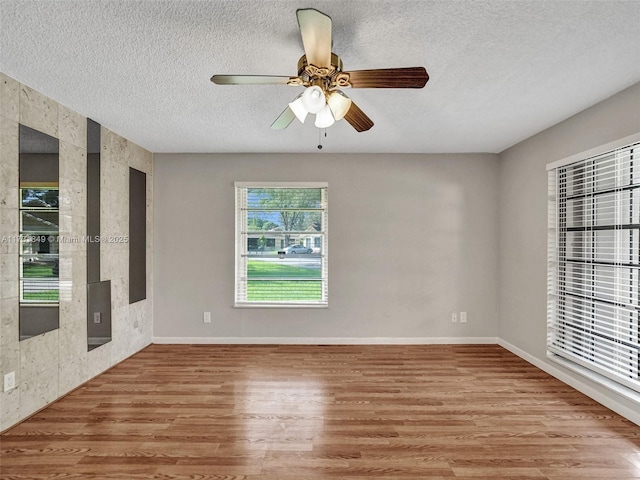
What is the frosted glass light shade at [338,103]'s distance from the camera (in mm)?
2043

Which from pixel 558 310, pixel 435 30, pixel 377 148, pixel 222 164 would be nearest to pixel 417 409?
pixel 558 310

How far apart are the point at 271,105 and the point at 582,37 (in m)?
2.15

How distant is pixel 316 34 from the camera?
1.69 m

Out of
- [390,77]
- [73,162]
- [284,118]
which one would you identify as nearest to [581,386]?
[390,77]

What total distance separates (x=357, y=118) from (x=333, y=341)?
3065 millimetres

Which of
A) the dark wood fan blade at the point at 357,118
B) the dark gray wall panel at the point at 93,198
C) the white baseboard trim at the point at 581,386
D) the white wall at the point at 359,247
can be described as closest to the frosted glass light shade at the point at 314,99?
the dark wood fan blade at the point at 357,118

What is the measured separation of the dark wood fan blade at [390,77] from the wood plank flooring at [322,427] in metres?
2.20

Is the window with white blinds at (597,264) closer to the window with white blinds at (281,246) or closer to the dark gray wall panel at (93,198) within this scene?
the window with white blinds at (281,246)

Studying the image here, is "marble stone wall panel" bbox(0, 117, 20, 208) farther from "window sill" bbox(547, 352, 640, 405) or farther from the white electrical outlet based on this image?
"window sill" bbox(547, 352, 640, 405)

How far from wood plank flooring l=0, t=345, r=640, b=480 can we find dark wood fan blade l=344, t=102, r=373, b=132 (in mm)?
2153

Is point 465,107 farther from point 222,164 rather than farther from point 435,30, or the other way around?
point 222,164

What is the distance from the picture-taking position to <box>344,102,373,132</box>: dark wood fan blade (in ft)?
7.58

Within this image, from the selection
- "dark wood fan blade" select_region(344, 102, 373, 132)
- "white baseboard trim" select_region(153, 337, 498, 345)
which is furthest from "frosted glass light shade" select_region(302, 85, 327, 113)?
"white baseboard trim" select_region(153, 337, 498, 345)

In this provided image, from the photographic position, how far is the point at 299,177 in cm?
469
